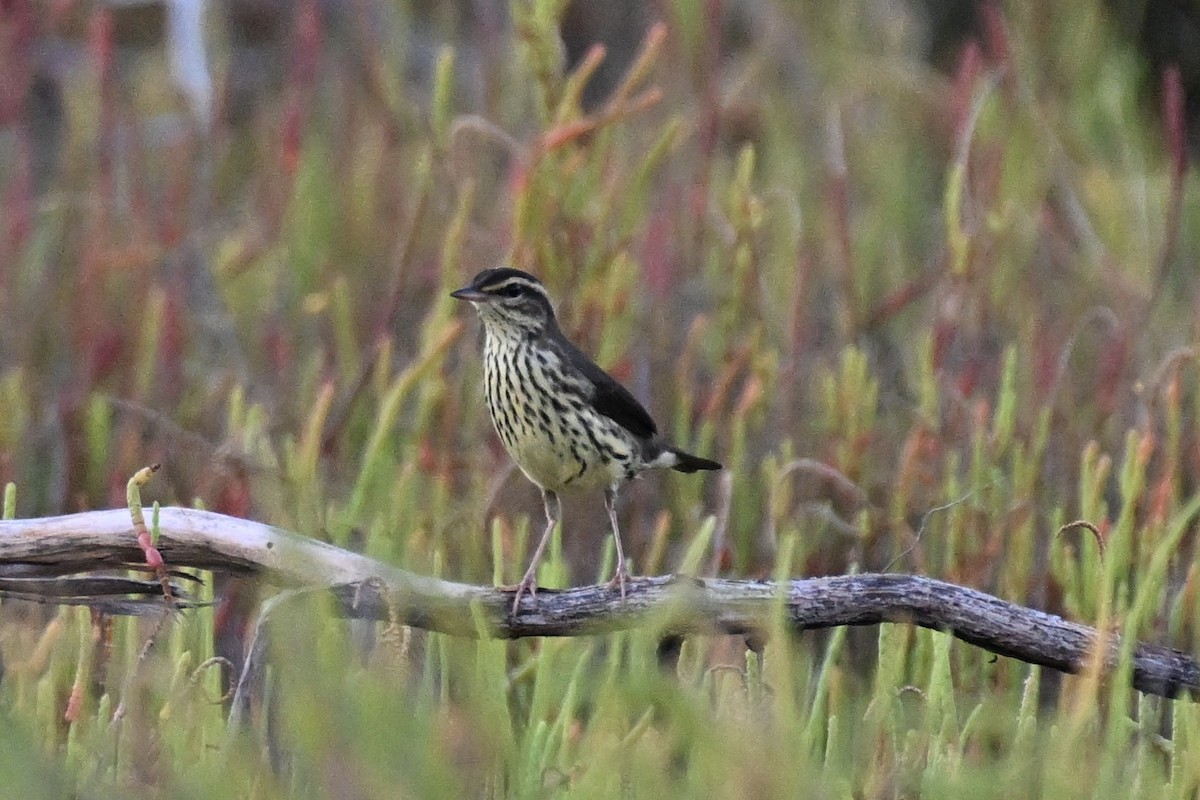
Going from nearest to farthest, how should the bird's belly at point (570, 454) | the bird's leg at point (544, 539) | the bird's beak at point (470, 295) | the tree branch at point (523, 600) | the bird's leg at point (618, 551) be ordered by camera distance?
the tree branch at point (523, 600)
the bird's leg at point (618, 551)
the bird's leg at point (544, 539)
the bird's belly at point (570, 454)
the bird's beak at point (470, 295)

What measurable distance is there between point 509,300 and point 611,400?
1.02 feet

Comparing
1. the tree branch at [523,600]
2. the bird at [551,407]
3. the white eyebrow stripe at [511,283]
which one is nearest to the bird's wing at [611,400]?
the bird at [551,407]

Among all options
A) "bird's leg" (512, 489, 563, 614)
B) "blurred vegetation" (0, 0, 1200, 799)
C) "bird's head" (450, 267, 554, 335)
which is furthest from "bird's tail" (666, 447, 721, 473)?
"bird's head" (450, 267, 554, 335)

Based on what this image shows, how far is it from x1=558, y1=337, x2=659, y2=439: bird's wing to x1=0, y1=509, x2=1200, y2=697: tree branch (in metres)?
1.22

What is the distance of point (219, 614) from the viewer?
3.48 metres

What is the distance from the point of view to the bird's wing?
3.81 m

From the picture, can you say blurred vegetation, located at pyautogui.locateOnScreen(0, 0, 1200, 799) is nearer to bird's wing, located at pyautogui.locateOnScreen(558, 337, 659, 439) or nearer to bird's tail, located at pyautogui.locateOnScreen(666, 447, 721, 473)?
A: bird's tail, located at pyautogui.locateOnScreen(666, 447, 721, 473)

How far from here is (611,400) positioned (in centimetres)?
382

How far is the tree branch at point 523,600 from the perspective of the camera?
2482 millimetres

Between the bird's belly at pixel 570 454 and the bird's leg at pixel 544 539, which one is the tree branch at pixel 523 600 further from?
the bird's belly at pixel 570 454

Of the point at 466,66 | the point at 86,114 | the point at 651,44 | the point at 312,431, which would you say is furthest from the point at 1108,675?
the point at 466,66

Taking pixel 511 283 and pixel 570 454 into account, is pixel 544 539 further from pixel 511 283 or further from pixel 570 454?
pixel 511 283

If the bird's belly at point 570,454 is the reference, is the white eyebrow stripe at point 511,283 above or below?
above

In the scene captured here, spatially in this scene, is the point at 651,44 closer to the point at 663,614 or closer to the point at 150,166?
the point at 663,614
